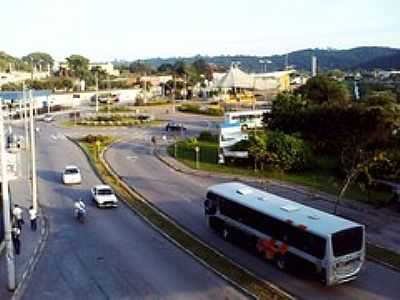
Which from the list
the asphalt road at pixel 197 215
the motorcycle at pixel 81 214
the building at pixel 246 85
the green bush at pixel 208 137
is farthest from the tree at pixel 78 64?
the motorcycle at pixel 81 214

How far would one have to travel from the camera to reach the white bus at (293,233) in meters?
17.5

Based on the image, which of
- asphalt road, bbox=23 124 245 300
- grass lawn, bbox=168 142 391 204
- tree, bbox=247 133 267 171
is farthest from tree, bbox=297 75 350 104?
asphalt road, bbox=23 124 245 300

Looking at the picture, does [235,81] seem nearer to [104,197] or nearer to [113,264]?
[104,197]

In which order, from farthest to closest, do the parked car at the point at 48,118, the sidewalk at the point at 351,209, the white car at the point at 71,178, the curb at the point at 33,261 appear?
the parked car at the point at 48,118
the white car at the point at 71,178
the sidewalk at the point at 351,209
the curb at the point at 33,261

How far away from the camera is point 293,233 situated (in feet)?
61.3

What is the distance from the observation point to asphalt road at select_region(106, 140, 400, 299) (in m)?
17.5

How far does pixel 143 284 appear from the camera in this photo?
17812 millimetres

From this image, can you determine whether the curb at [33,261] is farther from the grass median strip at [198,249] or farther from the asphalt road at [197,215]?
the asphalt road at [197,215]

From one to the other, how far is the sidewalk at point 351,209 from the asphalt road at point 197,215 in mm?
2349

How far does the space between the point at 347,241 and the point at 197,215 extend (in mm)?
10161

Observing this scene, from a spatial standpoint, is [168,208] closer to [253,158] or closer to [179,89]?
[253,158]

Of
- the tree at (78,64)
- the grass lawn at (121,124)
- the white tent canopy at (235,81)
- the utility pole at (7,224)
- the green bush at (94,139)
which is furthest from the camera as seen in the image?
the tree at (78,64)

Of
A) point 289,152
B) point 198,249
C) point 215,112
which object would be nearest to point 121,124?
point 215,112

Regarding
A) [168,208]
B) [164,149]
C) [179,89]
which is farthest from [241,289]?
[179,89]
